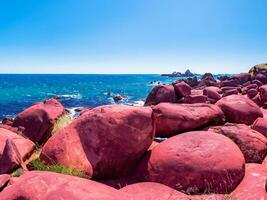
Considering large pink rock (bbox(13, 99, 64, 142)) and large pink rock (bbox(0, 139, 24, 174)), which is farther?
large pink rock (bbox(13, 99, 64, 142))

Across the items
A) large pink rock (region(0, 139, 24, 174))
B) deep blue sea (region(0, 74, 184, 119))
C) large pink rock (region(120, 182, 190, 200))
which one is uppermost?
large pink rock (region(0, 139, 24, 174))

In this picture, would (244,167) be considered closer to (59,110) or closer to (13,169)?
(13,169)

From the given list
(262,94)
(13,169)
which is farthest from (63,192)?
(262,94)

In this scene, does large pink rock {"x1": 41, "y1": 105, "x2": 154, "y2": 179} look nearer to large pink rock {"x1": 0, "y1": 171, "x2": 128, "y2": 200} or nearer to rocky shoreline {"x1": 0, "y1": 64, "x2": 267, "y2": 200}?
rocky shoreline {"x1": 0, "y1": 64, "x2": 267, "y2": 200}

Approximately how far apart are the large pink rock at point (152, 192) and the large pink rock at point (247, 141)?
362cm

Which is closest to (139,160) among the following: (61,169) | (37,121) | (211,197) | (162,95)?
(61,169)

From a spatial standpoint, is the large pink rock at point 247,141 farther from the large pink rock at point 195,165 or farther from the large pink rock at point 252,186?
the large pink rock at point 195,165

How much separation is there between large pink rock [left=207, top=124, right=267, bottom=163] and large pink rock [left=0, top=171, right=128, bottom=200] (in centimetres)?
538

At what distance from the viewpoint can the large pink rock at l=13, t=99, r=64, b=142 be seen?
34.9 feet

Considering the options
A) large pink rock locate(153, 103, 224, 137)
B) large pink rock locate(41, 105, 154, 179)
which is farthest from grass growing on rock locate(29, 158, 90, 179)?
large pink rock locate(153, 103, 224, 137)

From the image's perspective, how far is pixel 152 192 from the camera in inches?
236

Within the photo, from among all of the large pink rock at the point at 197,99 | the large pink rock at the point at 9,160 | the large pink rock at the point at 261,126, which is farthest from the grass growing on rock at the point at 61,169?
the large pink rock at the point at 197,99

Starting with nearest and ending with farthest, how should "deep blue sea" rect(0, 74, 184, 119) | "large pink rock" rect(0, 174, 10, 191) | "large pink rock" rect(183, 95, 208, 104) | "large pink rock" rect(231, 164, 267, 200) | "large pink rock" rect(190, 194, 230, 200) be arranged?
"large pink rock" rect(0, 174, 10, 191) < "large pink rock" rect(190, 194, 230, 200) < "large pink rock" rect(231, 164, 267, 200) < "large pink rock" rect(183, 95, 208, 104) < "deep blue sea" rect(0, 74, 184, 119)

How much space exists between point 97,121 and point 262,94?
1681 centimetres
